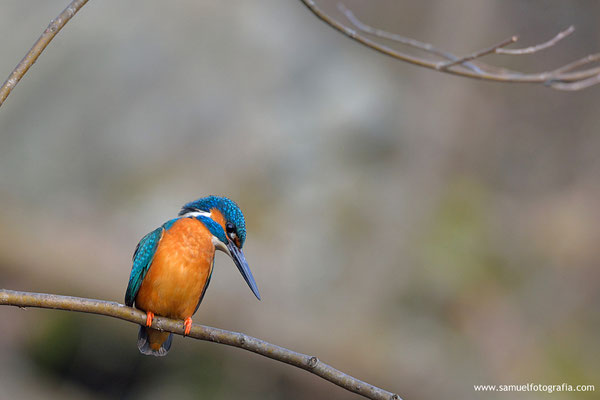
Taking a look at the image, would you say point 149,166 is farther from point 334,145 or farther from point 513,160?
point 513,160

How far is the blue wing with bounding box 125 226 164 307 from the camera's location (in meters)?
2.70

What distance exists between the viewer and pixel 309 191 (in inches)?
258

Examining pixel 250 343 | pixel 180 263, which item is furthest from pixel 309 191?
pixel 250 343

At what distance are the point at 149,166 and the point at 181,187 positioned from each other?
356 millimetres

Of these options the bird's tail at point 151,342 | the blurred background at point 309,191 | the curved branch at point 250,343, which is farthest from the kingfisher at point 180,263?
the blurred background at point 309,191

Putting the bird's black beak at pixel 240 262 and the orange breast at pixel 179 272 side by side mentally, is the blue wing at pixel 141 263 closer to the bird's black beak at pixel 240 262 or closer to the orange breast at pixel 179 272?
the orange breast at pixel 179 272

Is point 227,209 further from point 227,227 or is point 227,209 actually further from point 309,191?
point 309,191

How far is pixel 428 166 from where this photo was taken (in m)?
7.02

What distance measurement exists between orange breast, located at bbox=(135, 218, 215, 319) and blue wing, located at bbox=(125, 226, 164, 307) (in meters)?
0.02

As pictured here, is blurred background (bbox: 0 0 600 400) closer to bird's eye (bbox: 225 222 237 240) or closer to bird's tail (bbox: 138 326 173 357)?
bird's tail (bbox: 138 326 173 357)

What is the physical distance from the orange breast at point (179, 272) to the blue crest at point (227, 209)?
94mm

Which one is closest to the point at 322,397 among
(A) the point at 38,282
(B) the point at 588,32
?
(A) the point at 38,282

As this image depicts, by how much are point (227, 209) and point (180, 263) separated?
303 mm

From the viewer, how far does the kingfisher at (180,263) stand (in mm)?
2641
